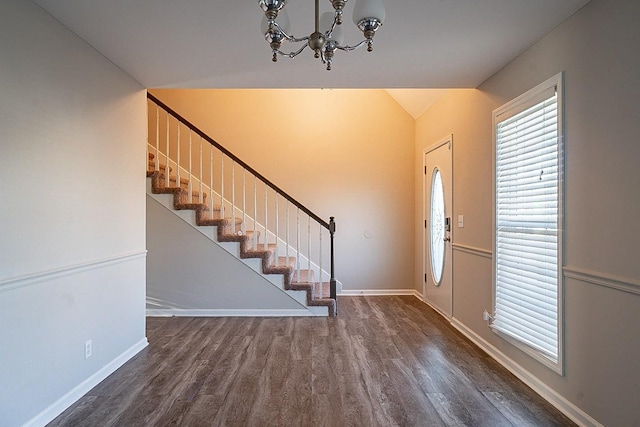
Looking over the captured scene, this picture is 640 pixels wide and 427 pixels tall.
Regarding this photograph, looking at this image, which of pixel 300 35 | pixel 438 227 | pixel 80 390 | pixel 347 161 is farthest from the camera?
pixel 347 161

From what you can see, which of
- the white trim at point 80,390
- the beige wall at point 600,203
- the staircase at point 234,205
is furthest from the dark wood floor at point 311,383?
the staircase at point 234,205

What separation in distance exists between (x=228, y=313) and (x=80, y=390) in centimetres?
208

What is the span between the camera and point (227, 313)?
4566 mm

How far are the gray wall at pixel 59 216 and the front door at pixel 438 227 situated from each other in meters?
3.25

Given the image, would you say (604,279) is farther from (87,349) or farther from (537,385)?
(87,349)

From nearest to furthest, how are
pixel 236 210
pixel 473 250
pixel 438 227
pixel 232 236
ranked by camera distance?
1. pixel 473 250
2. pixel 232 236
3. pixel 438 227
4. pixel 236 210

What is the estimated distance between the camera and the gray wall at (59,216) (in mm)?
2000

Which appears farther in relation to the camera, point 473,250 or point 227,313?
point 227,313

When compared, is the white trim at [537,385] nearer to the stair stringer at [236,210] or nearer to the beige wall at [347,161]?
the beige wall at [347,161]

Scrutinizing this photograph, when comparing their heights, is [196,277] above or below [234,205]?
below

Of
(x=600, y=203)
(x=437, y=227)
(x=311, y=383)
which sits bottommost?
(x=311, y=383)

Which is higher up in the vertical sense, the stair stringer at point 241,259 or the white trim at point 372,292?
the stair stringer at point 241,259

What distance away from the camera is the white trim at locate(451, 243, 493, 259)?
3.32m

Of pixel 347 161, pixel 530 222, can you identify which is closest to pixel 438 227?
pixel 347 161
